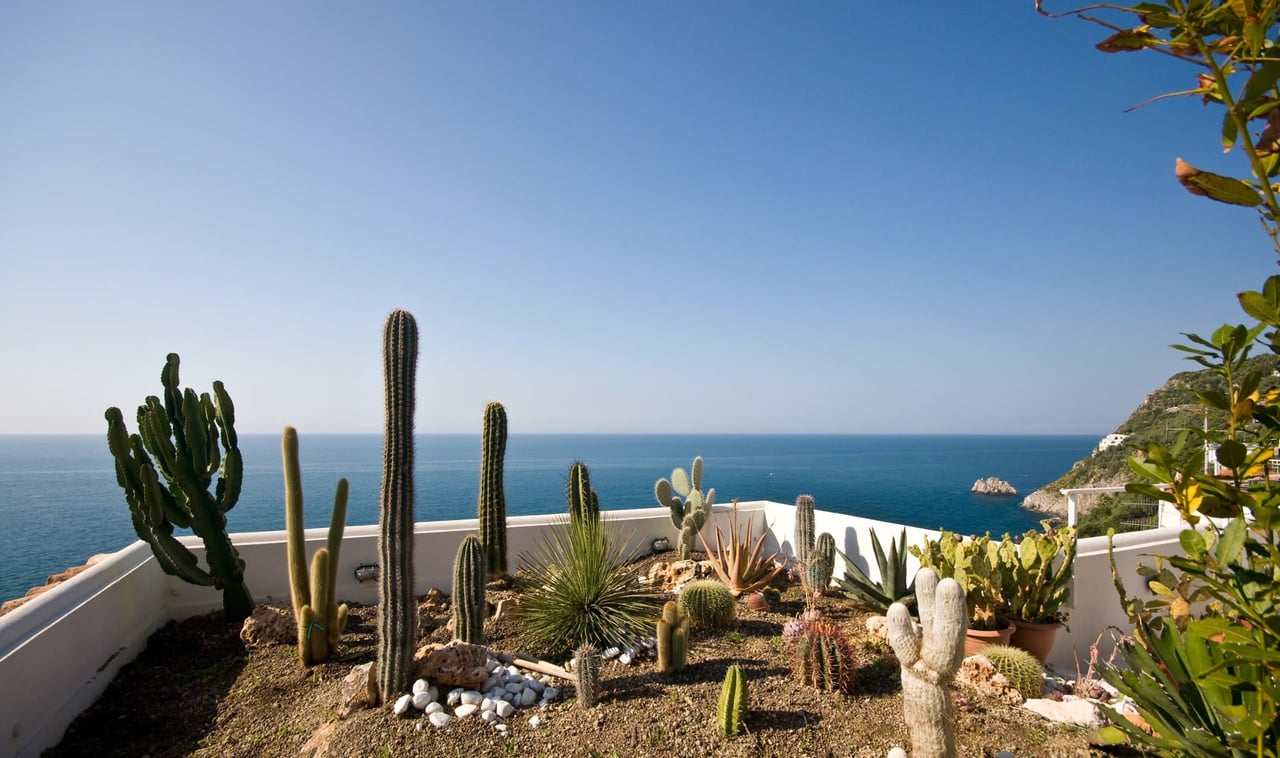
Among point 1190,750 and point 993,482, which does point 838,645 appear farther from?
point 993,482

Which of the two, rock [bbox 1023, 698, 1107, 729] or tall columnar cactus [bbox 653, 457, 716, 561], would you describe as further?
tall columnar cactus [bbox 653, 457, 716, 561]

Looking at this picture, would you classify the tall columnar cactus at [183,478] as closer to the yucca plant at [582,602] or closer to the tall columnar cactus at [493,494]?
the tall columnar cactus at [493,494]

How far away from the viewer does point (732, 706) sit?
3.00 metres

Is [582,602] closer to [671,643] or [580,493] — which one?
[671,643]

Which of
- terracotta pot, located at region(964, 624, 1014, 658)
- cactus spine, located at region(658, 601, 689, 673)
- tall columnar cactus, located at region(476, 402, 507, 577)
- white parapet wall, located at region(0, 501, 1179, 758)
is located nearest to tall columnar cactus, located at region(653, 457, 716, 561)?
white parapet wall, located at region(0, 501, 1179, 758)

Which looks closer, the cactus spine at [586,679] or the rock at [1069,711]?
the rock at [1069,711]

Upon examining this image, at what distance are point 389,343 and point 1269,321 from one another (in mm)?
3810

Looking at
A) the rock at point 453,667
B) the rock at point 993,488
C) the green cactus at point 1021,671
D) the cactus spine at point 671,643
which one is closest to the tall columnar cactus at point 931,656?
the green cactus at point 1021,671

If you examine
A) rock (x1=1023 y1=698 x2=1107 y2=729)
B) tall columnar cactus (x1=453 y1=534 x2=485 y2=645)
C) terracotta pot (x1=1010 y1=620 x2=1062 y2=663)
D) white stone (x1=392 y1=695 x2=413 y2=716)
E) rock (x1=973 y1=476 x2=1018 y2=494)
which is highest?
tall columnar cactus (x1=453 y1=534 x2=485 y2=645)

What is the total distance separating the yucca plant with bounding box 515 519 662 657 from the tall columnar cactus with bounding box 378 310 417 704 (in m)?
0.98

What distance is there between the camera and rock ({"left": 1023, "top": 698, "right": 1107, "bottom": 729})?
10.6ft

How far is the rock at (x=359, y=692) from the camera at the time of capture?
3.35 meters

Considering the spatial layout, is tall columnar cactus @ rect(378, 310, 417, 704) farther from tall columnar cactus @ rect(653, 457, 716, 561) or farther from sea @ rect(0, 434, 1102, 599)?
sea @ rect(0, 434, 1102, 599)

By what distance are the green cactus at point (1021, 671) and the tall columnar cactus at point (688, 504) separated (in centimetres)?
300
